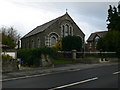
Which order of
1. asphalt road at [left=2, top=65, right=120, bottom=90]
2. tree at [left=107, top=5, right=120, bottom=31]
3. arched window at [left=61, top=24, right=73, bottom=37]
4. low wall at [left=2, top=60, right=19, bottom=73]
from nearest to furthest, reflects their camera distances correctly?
asphalt road at [left=2, top=65, right=120, bottom=90] → low wall at [left=2, top=60, right=19, bottom=73] → tree at [left=107, top=5, right=120, bottom=31] → arched window at [left=61, top=24, right=73, bottom=37]

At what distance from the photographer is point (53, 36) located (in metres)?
47.3

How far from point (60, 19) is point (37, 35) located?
7.31 m

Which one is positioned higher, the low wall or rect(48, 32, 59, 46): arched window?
rect(48, 32, 59, 46): arched window

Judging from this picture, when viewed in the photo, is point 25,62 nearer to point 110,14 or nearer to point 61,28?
point 61,28

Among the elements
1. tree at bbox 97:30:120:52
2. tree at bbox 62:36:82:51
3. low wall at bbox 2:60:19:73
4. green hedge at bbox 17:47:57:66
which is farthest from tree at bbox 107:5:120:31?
low wall at bbox 2:60:19:73

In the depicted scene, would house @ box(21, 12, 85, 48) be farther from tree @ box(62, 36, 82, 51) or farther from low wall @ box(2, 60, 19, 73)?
low wall @ box(2, 60, 19, 73)

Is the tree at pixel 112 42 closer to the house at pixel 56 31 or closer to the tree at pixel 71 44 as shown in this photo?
the tree at pixel 71 44

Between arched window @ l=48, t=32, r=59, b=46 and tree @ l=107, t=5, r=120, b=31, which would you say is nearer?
tree @ l=107, t=5, r=120, b=31

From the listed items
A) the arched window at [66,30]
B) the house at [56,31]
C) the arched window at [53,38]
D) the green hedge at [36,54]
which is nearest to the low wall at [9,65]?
the green hedge at [36,54]

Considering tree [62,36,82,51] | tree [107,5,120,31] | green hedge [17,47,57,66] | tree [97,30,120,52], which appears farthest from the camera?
tree [107,5,120,31]

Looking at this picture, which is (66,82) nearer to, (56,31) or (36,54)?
(36,54)

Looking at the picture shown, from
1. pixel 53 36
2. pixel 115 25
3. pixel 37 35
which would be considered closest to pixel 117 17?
pixel 115 25

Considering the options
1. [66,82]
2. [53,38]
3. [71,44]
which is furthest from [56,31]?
[66,82]

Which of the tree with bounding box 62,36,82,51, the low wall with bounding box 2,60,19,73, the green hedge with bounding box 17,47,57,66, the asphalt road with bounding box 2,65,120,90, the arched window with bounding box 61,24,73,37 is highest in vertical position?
the arched window with bounding box 61,24,73,37
